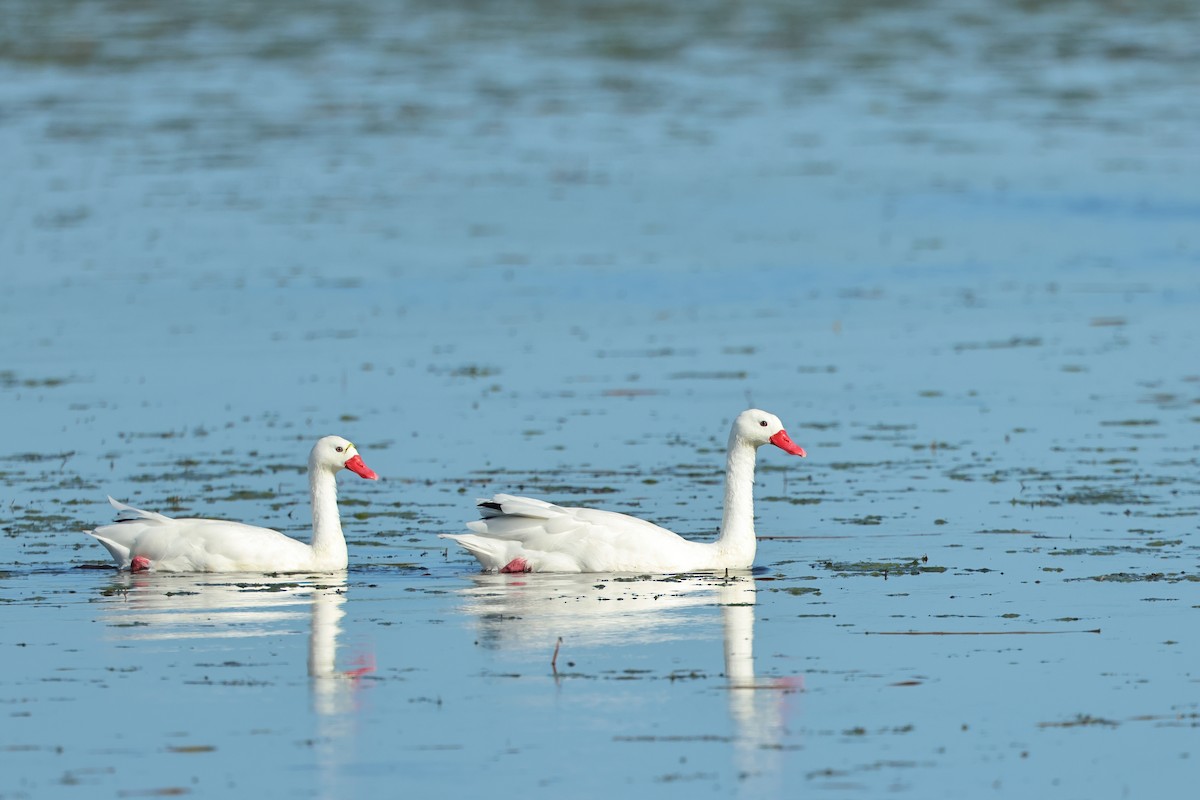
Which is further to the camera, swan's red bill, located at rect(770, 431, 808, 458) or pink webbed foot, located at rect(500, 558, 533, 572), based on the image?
swan's red bill, located at rect(770, 431, 808, 458)

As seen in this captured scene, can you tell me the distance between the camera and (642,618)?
1448 centimetres

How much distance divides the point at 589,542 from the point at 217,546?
2.61m

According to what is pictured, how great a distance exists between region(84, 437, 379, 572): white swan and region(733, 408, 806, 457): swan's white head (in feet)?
10.00

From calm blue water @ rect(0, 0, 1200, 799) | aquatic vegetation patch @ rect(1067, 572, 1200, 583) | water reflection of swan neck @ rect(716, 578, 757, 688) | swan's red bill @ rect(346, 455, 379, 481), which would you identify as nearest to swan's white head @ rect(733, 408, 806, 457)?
calm blue water @ rect(0, 0, 1200, 799)

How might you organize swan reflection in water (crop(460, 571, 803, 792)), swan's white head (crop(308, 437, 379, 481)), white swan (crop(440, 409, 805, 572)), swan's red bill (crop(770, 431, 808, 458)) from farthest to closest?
swan's red bill (crop(770, 431, 808, 458)), swan's white head (crop(308, 437, 379, 481)), white swan (crop(440, 409, 805, 572)), swan reflection in water (crop(460, 571, 803, 792))

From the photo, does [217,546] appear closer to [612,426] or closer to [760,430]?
[760,430]

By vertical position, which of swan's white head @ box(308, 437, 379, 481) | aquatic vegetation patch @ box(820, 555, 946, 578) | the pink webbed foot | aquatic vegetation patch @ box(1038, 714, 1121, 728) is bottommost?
aquatic vegetation patch @ box(820, 555, 946, 578)

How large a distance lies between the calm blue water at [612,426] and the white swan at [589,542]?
0.72 feet

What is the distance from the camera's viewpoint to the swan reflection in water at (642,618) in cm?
1211

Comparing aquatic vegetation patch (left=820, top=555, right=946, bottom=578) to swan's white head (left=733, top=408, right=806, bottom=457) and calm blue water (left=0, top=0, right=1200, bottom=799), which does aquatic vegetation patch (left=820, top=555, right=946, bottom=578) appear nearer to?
calm blue water (left=0, top=0, right=1200, bottom=799)

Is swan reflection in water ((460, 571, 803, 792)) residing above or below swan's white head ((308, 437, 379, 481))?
below

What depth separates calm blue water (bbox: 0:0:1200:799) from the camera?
458 inches

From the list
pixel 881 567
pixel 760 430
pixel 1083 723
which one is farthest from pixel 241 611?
pixel 1083 723

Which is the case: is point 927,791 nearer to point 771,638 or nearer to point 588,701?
point 588,701
